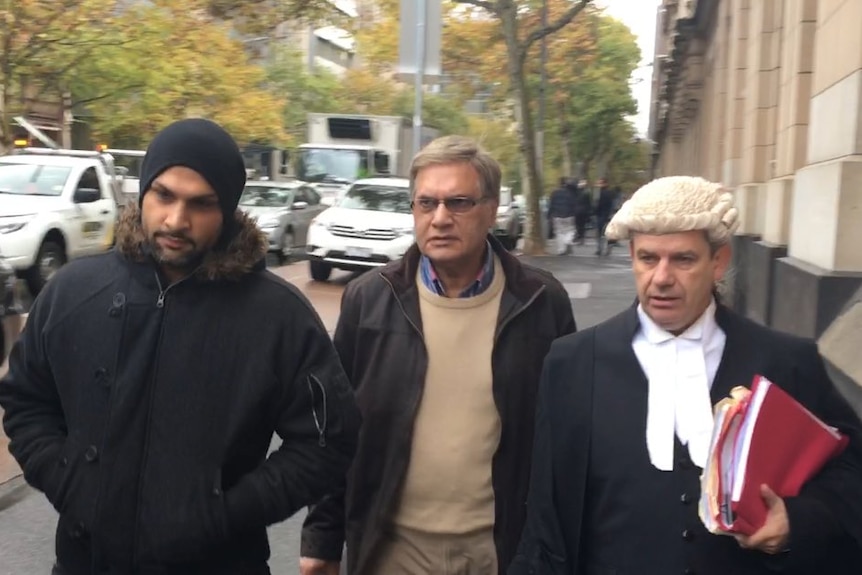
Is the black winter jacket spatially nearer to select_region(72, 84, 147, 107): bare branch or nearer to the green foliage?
the green foliage

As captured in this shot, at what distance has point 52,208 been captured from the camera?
13.9 m

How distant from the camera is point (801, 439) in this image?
1.91 metres

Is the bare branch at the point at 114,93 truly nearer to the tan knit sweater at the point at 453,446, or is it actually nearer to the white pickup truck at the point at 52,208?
the white pickup truck at the point at 52,208

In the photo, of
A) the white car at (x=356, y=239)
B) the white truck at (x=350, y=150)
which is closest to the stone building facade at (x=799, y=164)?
the white car at (x=356, y=239)

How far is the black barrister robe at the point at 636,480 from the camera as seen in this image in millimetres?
1977

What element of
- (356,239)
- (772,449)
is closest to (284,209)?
(356,239)

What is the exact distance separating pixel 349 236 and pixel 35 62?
33.0 ft

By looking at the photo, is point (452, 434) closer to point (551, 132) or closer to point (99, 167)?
point (99, 167)

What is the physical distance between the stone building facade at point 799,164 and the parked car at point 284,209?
8893 millimetres

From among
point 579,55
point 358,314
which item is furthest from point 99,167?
point 579,55

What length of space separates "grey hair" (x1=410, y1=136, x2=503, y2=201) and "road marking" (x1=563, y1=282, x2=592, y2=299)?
489 inches

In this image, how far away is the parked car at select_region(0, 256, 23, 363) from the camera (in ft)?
26.3

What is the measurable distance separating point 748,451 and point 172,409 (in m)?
1.11

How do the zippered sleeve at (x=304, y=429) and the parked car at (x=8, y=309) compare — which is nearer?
the zippered sleeve at (x=304, y=429)
